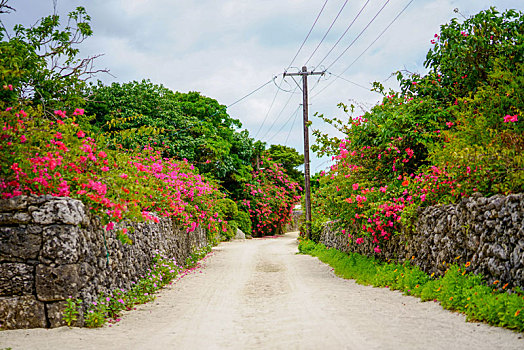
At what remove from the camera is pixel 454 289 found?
7.16 meters

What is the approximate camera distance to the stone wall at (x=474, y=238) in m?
6.26

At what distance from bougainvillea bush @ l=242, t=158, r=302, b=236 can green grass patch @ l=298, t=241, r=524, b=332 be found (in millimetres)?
21877

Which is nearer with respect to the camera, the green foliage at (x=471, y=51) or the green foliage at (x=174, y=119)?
the green foliage at (x=471, y=51)

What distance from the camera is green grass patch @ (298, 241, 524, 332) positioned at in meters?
5.51

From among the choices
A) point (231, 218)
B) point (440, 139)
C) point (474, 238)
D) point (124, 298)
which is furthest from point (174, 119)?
point (474, 238)

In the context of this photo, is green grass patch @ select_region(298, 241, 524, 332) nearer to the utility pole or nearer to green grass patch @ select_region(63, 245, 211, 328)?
green grass patch @ select_region(63, 245, 211, 328)

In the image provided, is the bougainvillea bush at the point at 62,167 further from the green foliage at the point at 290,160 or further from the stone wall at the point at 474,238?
the green foliage at the point at 290,160

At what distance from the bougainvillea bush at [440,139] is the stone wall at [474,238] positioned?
0.33 m

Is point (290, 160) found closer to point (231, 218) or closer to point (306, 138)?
point (231, 218)

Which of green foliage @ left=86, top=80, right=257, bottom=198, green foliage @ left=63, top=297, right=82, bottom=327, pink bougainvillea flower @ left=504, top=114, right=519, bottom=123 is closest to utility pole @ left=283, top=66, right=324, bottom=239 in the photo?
green foliage @ left=86, top=80, right=257, bottom=198

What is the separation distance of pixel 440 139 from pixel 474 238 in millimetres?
3873

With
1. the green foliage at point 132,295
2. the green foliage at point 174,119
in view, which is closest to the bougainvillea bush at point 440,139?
the green foliage at point 132,295

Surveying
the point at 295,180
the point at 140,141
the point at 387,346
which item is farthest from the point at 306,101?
the point at 295,180

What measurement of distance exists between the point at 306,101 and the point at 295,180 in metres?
21.2
